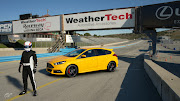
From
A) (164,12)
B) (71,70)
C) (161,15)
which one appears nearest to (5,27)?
(71,70)

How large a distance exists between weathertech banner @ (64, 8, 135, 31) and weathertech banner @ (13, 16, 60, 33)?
1.86 metres

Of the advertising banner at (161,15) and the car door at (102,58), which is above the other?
the advertising banner at (161,15)

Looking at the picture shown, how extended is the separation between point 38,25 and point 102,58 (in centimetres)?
1618

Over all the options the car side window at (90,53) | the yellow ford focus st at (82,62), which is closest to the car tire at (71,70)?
the yellow ford focus st at (82,62)

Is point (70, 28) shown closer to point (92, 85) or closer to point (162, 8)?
point (162, 8)

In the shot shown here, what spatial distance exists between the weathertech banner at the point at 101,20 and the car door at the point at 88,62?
9.47 metres

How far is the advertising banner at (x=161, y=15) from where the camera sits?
43.2 feet

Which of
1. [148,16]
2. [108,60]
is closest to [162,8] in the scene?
[148,16]

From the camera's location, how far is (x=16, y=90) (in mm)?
5176

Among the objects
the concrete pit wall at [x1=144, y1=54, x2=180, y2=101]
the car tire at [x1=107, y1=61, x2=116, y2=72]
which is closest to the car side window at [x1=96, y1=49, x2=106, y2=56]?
the car tire at [x1=107, y1=61, x2=116, y2=72]

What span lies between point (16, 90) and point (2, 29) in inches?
972

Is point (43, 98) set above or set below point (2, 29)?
below

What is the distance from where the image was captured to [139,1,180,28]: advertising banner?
13.2 m

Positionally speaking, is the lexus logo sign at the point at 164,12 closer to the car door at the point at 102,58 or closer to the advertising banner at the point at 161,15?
the advertising banner at the point at 161,15
